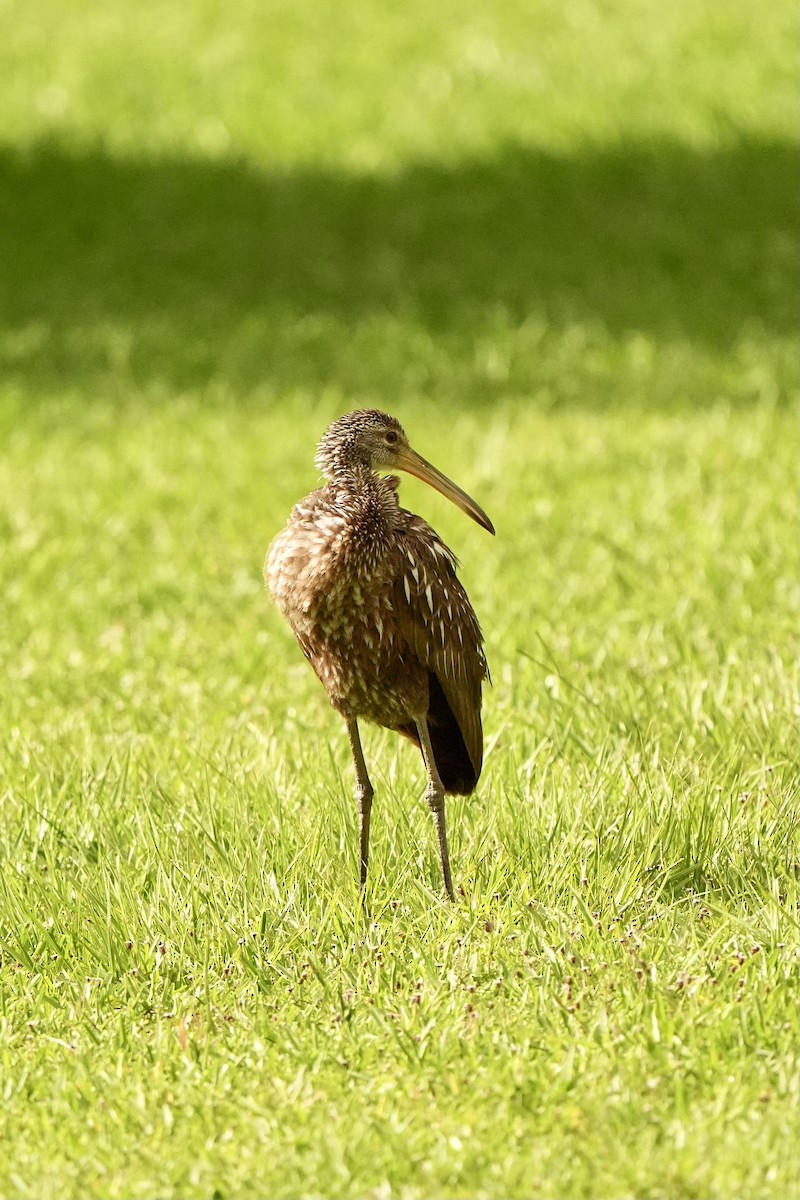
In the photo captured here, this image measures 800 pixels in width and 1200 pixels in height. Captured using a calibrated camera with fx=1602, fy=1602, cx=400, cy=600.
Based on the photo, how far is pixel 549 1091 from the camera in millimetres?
3582

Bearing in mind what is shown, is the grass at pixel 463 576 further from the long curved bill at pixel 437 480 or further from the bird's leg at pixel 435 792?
the long curved bill at pixel 437 480

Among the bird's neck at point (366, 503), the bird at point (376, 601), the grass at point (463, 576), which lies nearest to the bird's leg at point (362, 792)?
the bird at point (376, 601)

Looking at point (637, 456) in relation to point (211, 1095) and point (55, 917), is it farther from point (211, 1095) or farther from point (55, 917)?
point (211, 1095)

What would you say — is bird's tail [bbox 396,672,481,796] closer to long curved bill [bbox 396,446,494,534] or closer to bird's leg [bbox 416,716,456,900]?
bird's leg [bbox 416,716,456,900]

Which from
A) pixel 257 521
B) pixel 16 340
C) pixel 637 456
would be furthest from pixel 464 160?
pixel 257 521

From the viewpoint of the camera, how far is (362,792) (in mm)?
4594

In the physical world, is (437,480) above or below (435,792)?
above

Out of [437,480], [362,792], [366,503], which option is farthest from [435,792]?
[437,480]

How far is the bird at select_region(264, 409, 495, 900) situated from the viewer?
4.21m

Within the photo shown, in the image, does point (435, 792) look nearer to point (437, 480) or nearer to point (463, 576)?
point (437, 480)

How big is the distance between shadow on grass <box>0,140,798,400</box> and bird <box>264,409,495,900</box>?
725 cm

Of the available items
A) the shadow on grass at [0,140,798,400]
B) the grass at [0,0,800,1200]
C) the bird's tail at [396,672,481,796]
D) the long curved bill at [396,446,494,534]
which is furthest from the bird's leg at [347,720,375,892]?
the shadow on grass at [0,140,798,400]

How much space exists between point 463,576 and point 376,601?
377cm

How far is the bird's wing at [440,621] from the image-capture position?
4.28m
